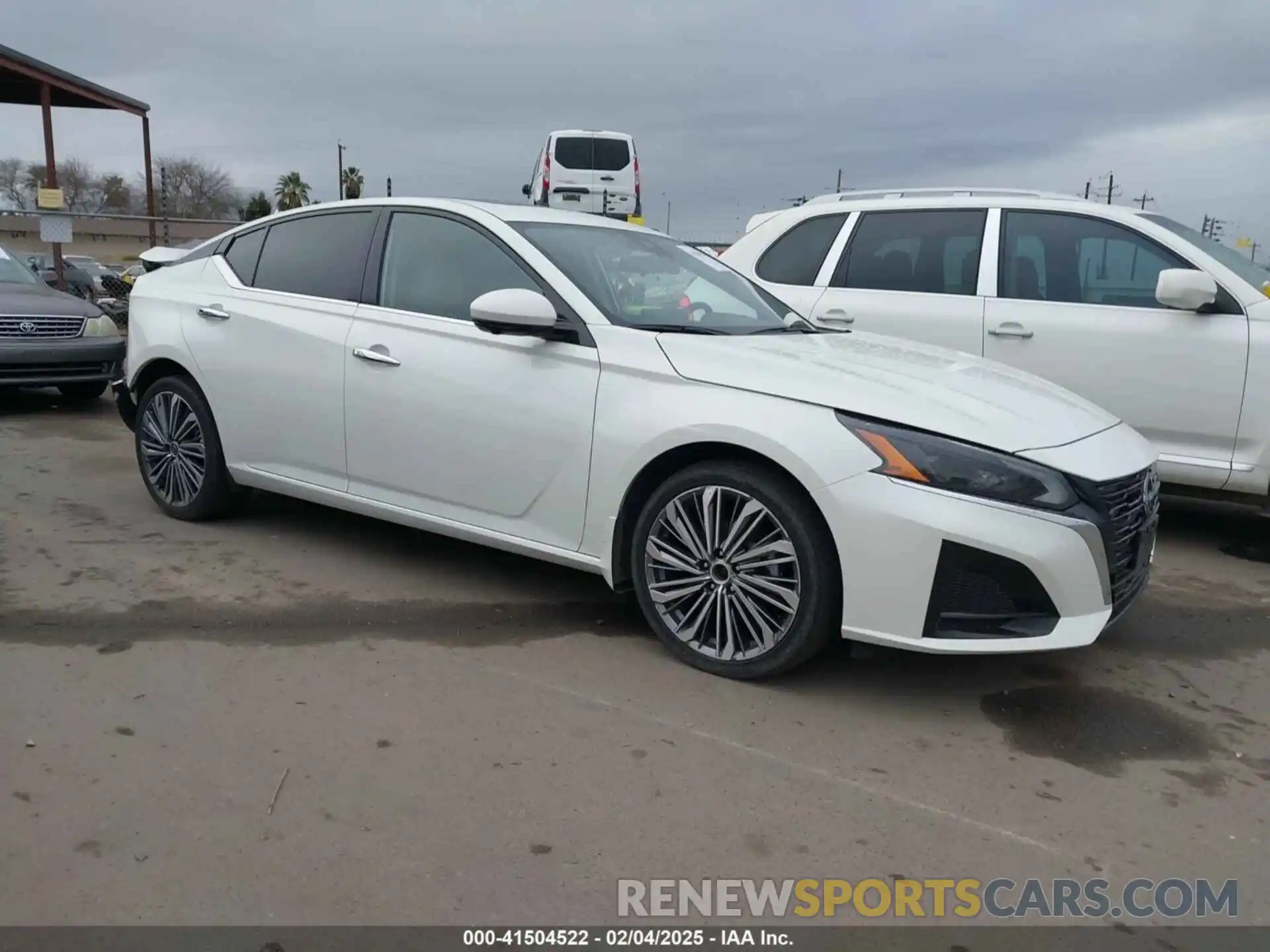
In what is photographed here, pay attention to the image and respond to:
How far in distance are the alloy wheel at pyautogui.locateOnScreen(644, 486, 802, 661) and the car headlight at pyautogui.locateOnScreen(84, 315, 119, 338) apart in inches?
279

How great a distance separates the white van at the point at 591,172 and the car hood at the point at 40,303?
10.1m

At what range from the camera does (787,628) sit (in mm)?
3412

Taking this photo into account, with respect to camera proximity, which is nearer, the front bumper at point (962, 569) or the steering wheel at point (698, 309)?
the front bumper at point (962, 569)

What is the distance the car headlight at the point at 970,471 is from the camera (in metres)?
3.16

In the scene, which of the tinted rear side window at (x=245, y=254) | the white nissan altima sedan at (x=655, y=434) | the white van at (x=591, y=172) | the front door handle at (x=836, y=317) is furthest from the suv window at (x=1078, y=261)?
the white van at (x=591, y=172)

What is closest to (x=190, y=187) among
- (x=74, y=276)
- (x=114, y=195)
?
(x=114, y=195)

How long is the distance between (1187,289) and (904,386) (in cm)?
254

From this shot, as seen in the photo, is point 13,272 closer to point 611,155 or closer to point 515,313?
point 515,313

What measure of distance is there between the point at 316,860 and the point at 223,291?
3351 mm

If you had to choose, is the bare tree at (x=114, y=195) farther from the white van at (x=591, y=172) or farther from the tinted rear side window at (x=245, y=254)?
the tinted rear side window at (x=245, y=254)

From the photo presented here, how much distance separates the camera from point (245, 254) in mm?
5121

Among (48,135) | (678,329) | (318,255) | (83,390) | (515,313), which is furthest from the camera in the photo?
(48,135)

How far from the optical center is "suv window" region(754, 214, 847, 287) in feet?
21.0

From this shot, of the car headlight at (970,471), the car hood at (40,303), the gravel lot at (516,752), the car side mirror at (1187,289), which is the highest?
the car side mirror at (1187,289)
